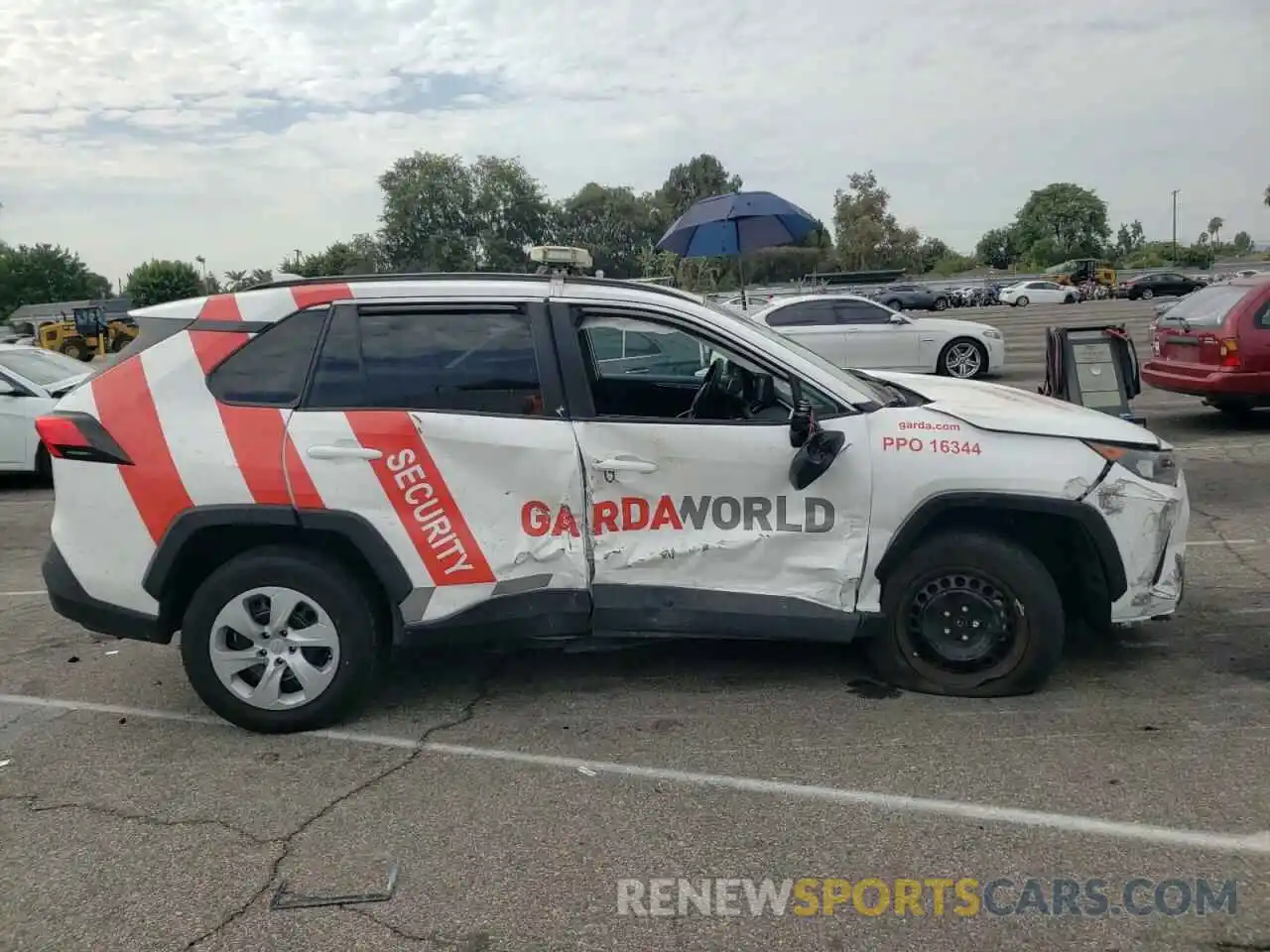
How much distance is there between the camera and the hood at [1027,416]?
4258 mm

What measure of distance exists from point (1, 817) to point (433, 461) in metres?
2.01

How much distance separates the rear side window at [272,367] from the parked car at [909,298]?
38824 mm

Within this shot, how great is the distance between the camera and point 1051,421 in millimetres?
4344

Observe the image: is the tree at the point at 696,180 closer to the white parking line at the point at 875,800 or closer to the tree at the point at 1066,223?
the tree at the point at 1066,223

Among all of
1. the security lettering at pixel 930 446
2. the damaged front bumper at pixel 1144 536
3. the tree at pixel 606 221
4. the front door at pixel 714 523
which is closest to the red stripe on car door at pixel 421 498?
the front door at pixel 714 523

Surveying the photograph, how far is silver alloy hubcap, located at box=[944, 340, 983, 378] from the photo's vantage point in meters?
16.3

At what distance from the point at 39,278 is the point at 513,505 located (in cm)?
10492

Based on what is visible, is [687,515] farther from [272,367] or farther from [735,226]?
[735,226]

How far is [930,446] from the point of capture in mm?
4188

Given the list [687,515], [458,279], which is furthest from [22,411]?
[687,515]

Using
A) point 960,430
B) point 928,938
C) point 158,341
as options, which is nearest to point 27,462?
point 158,341

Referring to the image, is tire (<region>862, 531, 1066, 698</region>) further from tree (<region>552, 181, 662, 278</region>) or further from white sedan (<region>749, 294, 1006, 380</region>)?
tree (<region>552, 181, 662, 278</region>)

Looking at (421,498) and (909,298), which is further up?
(909,298)

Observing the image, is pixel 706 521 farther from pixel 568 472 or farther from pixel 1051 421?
pixel 1051 421
